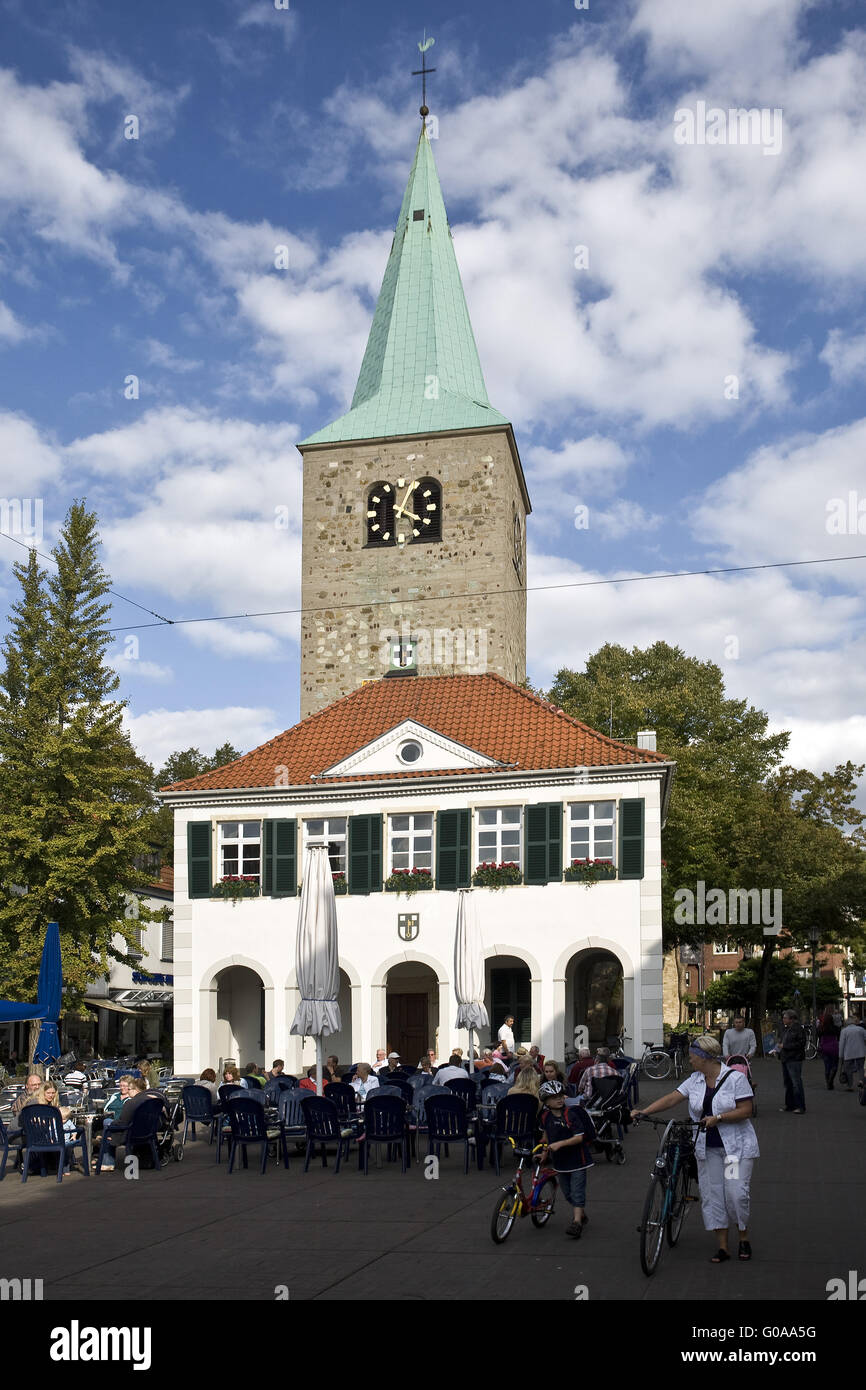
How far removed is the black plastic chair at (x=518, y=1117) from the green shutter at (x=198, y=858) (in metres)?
18.0

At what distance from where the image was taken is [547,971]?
28766 mm

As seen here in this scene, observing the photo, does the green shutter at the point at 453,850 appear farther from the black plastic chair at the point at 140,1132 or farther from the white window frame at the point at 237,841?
the black plastic chair at the point at 140,1132

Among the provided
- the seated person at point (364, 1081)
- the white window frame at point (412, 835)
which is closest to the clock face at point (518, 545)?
the white window frame at point (412, 835)

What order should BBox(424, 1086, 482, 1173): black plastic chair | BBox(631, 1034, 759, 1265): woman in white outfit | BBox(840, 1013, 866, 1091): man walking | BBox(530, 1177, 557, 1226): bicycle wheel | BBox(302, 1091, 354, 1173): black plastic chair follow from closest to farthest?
BBox(631, 1034, 759, 1265): woman in white outfit < BBox(530, 1177, 557, 1226): bicycle wheel < BBox(424, 1086, 482, 1173): black plastic chair < BBox(302, 1091, 354, 1173): black plastic chair < BBox(840, 1013, 866, 1091): man walking

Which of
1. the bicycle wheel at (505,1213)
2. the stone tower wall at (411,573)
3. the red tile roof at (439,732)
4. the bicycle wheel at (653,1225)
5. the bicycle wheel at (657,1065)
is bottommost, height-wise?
the bicycle wheel at (657,1065)

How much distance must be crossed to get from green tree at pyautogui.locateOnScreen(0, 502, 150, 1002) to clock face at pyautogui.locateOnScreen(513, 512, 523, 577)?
14156 mm

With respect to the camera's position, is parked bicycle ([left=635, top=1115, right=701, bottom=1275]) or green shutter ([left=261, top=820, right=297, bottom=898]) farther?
green shutter ([left=261, top=820, right=297, bottom=898])

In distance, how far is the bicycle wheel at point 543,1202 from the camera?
10383 mm

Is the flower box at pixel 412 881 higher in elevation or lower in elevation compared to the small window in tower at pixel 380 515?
lower

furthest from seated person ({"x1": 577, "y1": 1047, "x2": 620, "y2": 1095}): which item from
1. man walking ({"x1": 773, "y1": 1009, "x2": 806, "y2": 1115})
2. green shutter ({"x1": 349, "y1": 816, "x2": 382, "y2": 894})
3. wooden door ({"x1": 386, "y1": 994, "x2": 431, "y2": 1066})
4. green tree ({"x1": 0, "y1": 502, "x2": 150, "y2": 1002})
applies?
green tree ({"x1": 0, "y1": 502, "x2": 150, "y2": 1002})

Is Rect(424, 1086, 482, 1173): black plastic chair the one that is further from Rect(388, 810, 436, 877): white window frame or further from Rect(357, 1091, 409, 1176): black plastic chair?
Rect(388, 810, 436, 877): white window frame

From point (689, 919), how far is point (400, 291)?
22796mm

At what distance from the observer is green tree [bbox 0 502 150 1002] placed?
111 feet
